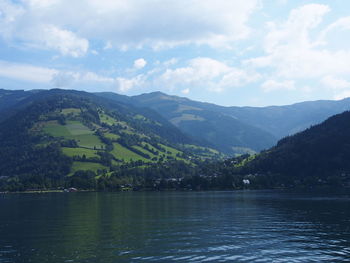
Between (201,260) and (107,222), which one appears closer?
(201,260)

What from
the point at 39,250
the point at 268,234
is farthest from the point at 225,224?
the point at 39,250

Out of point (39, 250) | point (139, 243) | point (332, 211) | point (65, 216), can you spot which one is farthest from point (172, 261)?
point (332, 211)

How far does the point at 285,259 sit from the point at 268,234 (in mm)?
20038

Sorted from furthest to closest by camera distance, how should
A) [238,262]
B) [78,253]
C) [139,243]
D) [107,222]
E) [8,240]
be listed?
[107,222]
[8,240]
[139,243]
[78,253]
[238,262]

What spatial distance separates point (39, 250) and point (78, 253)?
730cm

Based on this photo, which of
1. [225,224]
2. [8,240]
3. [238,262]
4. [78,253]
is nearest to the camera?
[238,262]

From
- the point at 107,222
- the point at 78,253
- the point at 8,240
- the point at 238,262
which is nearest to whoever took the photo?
the point at 238,262

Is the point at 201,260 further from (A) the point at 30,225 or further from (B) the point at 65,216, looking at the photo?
(B) the point at 65,216

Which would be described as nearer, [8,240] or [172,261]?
[172,261]

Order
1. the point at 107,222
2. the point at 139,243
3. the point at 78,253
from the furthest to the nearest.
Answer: the point at 107,222
the point at 139,243
the point at 78,253

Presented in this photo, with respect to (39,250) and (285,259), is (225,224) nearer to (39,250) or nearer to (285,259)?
(285,259)

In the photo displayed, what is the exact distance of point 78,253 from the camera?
57.1 metres

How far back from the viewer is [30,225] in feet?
295

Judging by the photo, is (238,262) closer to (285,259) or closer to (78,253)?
(285,259)
